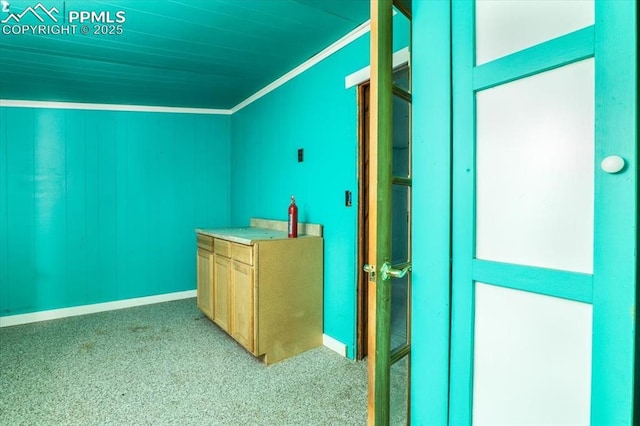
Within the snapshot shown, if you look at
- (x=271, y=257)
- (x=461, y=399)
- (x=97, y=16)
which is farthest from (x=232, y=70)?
(x=461, y=399)

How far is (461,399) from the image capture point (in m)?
1.13

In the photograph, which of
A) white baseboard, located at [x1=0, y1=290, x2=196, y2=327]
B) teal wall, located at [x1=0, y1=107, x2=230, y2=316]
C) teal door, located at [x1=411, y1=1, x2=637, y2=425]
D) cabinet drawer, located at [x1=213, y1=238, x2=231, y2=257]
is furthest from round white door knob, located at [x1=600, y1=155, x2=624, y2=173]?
white baseboard, located at [x1=0, y1=290, x2=196, y2=327]

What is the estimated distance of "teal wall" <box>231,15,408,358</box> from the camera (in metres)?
2.49

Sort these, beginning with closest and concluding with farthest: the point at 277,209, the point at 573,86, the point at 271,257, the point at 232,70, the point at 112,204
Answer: the point at 573,86 < the point at 271,257 < the point at 232,70 < the point at 277,209 < the point at 112,204

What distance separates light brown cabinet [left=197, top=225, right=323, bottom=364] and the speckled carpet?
5.9 inches

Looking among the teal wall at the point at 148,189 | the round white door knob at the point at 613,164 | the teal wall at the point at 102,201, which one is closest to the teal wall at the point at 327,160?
the teal wall at the point at 148,189

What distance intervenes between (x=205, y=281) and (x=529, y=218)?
2.91m

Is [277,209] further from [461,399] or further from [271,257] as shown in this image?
[461,399]

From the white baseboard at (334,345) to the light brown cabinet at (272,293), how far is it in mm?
46

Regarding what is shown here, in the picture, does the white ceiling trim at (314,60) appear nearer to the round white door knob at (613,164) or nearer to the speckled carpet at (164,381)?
the round white door knob at (613,164)

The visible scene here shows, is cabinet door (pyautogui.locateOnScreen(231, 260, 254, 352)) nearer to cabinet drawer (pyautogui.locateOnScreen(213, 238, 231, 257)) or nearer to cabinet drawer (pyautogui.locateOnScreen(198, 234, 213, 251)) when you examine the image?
cabinet drawer (pyautogui.locateOnScreen(213, 238, 231, 257))

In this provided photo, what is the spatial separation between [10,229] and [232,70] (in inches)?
107

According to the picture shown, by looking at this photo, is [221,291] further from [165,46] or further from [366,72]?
[366,72]

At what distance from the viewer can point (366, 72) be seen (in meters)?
2.29
